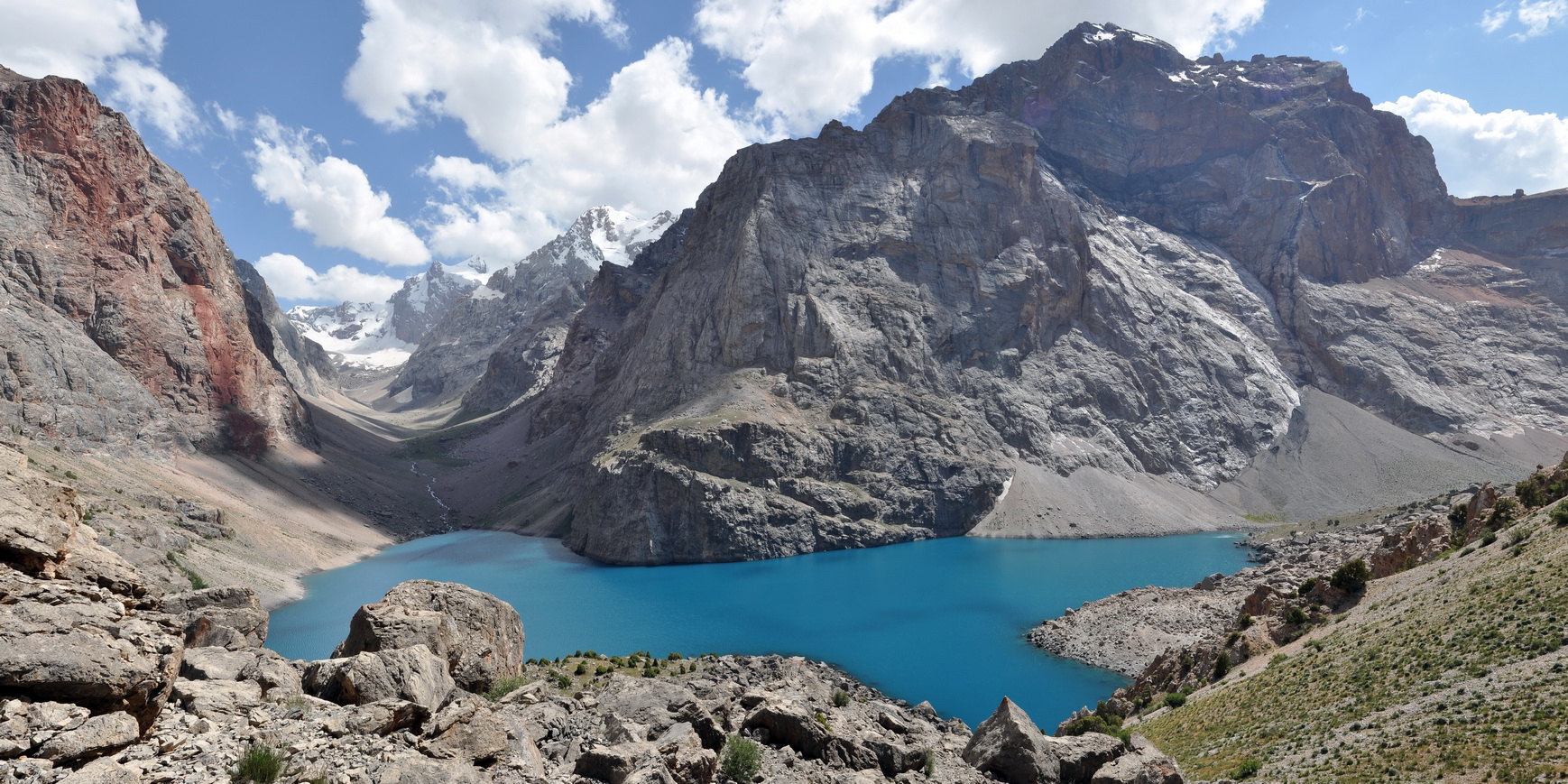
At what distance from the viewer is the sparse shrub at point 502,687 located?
70.7 feet

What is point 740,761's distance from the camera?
17.4 meters

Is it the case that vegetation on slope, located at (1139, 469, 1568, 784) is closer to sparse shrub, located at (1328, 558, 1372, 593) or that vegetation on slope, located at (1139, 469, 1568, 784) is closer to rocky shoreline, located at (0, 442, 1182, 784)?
sparse shrub, located at (1328, 558, 1372, 593)

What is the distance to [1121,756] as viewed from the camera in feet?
68.1

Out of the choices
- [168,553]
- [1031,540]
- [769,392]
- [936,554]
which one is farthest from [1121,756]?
[769,392]

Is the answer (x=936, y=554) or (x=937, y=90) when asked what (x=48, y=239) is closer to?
(x=936, y=554)

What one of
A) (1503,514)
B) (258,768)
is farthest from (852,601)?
(258,768)

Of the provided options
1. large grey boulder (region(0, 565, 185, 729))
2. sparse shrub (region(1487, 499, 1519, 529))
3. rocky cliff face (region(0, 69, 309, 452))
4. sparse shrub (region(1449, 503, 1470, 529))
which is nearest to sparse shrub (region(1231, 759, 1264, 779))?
sparse shrub (region(1487, 499, 1519, 529))

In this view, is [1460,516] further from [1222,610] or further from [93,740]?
[93,740]

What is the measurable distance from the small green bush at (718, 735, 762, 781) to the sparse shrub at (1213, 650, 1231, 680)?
28.9 metres

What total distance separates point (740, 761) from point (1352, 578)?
36.3 metres

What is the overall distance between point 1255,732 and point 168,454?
119m

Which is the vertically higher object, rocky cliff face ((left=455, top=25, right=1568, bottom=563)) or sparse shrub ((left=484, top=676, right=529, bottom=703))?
rocky cliff face ((left=455, top=25, right=1568, bottom=563))

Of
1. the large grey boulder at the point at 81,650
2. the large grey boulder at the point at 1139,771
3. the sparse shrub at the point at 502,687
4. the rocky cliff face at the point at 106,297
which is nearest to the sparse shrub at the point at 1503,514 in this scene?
the large grey boulder at the point at 1139,771

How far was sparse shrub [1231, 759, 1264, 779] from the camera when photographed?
23703 millimetres
